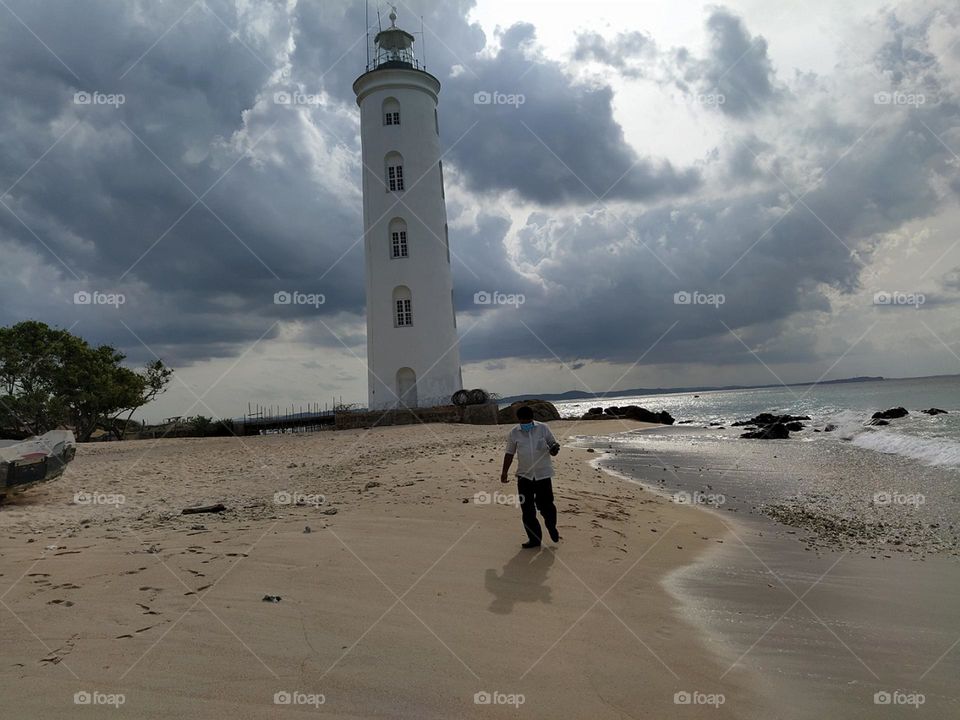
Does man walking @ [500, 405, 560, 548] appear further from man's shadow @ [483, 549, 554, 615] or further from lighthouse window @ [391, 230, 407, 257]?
lighthouse window @ [391, 230, 407, 257]

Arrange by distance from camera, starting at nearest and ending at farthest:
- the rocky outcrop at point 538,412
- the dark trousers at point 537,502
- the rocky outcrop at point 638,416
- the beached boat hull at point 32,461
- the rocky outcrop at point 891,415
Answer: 1. the dark trousers at point 537,502
2. the beached boat hull at point 32,461
3. the rocky outcrop at point 891,415
4. the rocky outcrop at point 538,412
5. the rocky outcrop at point 638,416

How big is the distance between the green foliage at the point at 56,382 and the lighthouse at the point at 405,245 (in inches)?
538

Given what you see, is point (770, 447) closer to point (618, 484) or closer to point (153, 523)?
point (618, 484)

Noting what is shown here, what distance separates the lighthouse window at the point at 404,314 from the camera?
2966 centimetres

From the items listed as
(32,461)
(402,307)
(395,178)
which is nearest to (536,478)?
(32,461)

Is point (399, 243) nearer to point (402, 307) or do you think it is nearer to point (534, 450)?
point (402, 307)

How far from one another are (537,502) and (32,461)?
902cm

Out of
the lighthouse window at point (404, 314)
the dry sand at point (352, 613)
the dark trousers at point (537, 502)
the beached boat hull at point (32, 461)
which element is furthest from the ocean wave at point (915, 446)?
the beached boat hull at point (32, 461)

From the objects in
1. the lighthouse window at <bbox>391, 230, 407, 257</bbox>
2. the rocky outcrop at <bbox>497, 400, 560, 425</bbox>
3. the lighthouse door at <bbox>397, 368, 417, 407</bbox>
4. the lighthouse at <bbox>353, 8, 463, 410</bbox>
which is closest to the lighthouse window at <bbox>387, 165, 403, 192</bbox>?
the lighthouse at <bbox>353, 8, 463, 410</bbox>

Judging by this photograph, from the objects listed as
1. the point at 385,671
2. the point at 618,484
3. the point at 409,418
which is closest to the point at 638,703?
the point at 385,671

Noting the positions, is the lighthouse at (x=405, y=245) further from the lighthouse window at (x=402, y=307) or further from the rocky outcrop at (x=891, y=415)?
the rocky outcrop at (x=891, y=415)

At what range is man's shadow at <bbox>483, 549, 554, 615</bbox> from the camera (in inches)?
220

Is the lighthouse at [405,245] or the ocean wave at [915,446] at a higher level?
the lighthouse at [405,245]

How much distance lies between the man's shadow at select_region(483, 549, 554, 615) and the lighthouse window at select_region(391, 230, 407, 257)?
24.6 m
